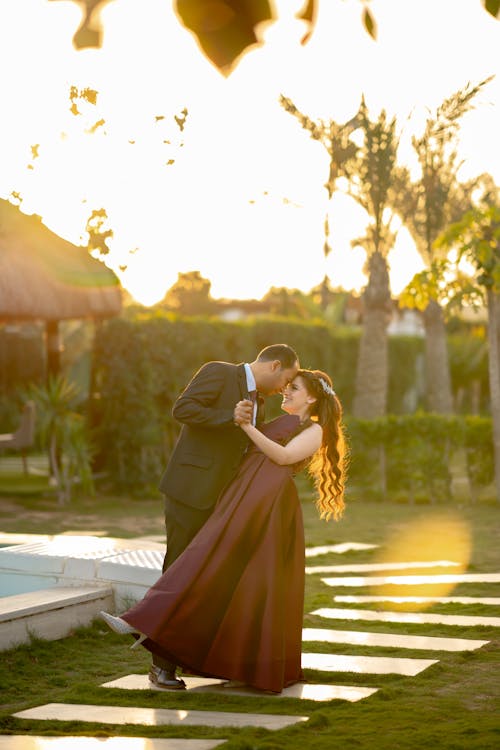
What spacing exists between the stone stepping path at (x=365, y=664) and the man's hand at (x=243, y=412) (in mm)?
1490

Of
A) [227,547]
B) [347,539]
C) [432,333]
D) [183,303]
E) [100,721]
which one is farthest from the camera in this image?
[183,303]

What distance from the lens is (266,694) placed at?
246 inches

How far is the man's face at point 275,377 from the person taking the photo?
6469mm

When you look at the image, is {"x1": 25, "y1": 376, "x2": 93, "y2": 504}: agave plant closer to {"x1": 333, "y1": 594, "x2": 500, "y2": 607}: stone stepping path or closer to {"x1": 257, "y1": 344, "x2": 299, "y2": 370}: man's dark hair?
{"x1": 333, "y1": 594, "x2": 500, "y2": 607}: stone stepping path

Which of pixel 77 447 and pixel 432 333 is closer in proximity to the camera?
pixel 77 447

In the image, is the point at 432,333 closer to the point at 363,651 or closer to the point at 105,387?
the point at 105,387

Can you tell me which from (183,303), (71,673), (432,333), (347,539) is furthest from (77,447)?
(183,303)

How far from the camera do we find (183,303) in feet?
238

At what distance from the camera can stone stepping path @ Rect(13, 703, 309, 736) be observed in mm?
5633

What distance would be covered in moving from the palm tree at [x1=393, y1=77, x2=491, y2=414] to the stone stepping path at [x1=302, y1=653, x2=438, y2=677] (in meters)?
9.07

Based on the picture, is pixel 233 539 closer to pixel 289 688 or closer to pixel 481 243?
pixel 289 688

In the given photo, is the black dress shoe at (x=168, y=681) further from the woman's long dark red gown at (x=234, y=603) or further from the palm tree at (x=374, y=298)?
the palm tree at (x=374, y=298)

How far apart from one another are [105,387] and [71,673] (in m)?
11.1

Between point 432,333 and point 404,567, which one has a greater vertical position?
point 432,333
